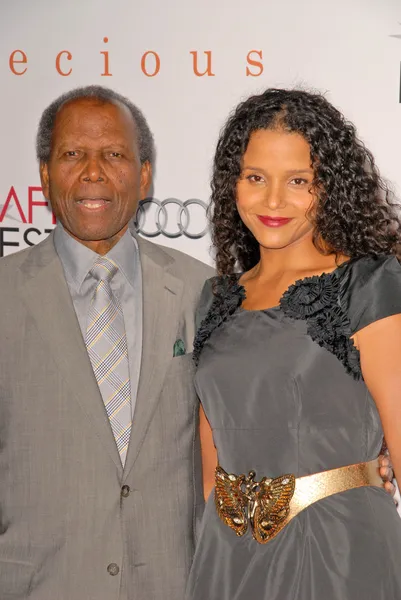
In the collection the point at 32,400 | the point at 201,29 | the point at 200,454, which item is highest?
the point at 201,29

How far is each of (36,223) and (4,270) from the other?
110 cm

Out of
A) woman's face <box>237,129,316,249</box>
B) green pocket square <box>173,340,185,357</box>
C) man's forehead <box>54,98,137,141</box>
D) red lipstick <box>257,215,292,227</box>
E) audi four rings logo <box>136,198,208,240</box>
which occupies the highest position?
man's forehead <box>54,98,137,141</box>

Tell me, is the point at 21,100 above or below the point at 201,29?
below

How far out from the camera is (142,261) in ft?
8.66

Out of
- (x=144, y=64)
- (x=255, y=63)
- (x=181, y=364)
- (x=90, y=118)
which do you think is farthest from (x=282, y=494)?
(x=144, y=64)

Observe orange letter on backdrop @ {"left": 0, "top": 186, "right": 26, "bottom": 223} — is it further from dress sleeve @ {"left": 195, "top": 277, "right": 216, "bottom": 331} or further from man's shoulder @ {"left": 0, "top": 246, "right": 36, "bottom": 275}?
dress sleeve @ {"left": 195, "top": 277, "right": 216, "bottom": 331}

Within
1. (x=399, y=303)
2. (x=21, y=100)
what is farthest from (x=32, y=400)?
(x=21, y=100)

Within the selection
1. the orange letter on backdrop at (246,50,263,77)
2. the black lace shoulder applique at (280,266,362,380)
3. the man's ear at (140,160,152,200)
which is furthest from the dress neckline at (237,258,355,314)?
the orange letter on backdrop at (246,50,263,77)

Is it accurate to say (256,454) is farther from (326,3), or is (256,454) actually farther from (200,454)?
(326,3)

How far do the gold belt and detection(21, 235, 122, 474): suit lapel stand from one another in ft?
1.18

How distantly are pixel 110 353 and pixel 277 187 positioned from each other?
62 cm

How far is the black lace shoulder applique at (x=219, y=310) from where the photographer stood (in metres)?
2.47

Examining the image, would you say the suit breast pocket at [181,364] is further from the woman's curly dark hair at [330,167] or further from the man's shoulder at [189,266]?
the woman's curly dark hair at [330,167]

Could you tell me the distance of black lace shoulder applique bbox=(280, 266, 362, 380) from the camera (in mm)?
2178
